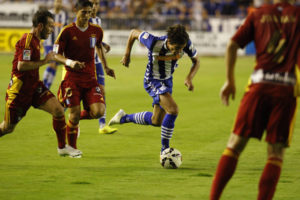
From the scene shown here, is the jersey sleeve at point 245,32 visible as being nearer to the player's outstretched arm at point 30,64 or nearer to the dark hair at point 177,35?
the dark hair at point 177,35

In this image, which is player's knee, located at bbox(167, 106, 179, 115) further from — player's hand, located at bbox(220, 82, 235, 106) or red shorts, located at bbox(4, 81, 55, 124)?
player's hand, located at bbox(220, 82, 235, 106)

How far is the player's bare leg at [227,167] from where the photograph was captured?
16.5 ft

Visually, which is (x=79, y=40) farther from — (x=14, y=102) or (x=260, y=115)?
(x=260, y=115)

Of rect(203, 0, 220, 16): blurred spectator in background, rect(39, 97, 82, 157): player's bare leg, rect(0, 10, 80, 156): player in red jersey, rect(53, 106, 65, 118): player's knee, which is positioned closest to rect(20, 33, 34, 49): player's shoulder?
rect(0, 10, 80, 156): player in red jersey

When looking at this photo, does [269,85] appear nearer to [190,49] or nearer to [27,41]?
[190,49]

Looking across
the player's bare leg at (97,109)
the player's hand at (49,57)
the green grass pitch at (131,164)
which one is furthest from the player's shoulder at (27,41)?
the green grass pitch at (131,164)

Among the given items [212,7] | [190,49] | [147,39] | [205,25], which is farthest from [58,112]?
[212,7]

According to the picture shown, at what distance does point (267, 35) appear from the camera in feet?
16.4

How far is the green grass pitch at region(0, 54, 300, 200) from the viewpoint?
20.7 feet

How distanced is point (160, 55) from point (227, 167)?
3469 millimetres

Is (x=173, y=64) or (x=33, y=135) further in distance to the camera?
(x=33, y=135)

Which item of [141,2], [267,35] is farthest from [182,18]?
[267,35]

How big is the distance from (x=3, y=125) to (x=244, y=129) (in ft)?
12.7

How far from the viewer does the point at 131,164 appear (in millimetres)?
7777
